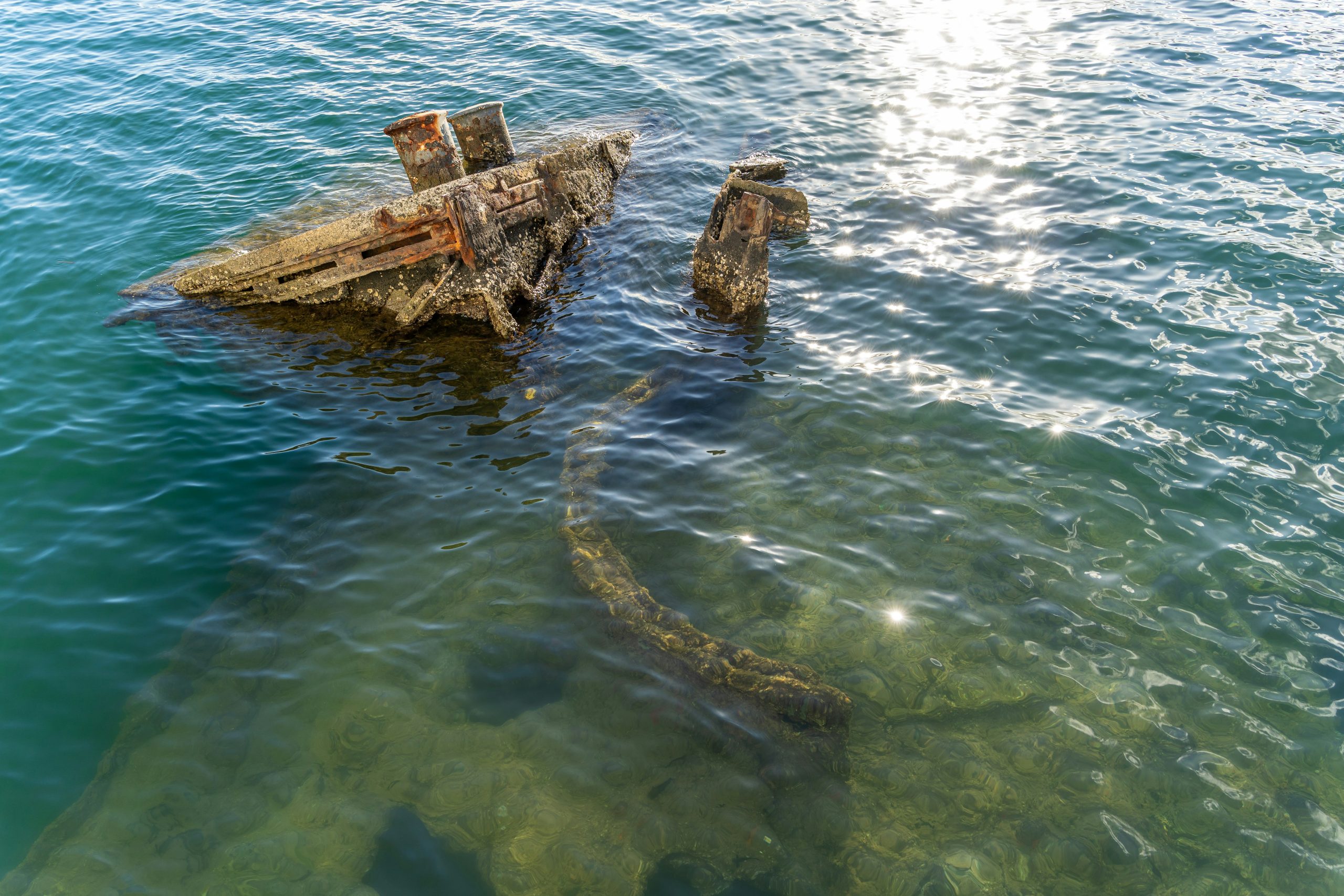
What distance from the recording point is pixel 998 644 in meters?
6.40

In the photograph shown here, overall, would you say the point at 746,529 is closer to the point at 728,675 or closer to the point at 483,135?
the point at 728,675

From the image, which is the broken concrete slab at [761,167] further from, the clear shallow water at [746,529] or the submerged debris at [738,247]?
the submerged debris at [738,247]

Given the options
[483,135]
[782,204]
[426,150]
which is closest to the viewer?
[426,150]

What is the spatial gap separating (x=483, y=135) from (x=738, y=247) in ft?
17.6

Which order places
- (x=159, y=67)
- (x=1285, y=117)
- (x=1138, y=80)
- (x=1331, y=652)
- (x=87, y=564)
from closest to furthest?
(x=1331, y=652) < (x=87, y=564) < (x=1285, y=117) < (x=1138, y=80) < (x=159, y=67)

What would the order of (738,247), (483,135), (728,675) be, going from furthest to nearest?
(483,135), (738,247), (728,675)

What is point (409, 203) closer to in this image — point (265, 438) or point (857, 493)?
point (265, 438)

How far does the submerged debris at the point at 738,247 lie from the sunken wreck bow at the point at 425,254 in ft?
9.07

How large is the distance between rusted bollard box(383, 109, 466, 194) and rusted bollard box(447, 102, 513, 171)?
1000 mm

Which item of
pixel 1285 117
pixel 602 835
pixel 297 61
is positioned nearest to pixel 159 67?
pixel 297 61

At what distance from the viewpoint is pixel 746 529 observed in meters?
7.68

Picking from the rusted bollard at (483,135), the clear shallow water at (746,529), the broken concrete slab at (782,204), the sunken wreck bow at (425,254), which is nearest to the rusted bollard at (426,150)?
the sunken wreck bow at (425,254)

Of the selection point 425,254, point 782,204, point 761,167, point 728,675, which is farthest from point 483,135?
point 728,675

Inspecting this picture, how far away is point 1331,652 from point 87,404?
13.8m
